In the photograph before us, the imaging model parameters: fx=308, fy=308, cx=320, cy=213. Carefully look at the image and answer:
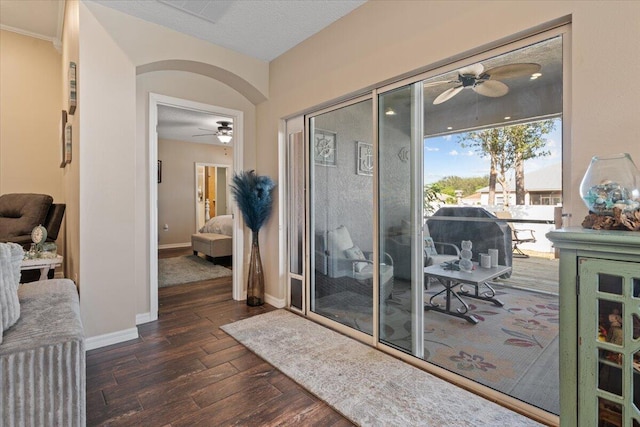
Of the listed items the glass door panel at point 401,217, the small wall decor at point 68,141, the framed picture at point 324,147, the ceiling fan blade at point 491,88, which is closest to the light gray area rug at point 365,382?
the glass door panel at point 401,217

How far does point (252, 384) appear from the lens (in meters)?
2.02

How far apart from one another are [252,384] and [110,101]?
2506 mm

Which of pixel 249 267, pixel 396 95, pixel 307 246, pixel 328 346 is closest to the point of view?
pixel 396 95

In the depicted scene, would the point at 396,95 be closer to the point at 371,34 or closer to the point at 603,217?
the point at 371,34

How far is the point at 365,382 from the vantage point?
203 cm

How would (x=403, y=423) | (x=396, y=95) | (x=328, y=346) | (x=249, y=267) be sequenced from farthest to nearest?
(x=249, y=267) → (x=328, y=346) → (x=396, y=95) → (x=403, y=423)

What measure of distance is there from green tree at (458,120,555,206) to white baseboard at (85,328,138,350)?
3.01 m

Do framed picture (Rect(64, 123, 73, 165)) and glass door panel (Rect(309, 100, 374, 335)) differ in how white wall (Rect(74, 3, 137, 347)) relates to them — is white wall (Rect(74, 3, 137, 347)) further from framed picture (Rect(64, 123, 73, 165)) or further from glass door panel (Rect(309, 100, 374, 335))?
glass door panel (Rect(309, 100, 374, 335))

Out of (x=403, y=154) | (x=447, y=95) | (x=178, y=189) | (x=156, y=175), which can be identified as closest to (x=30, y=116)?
(x=156, y=175)

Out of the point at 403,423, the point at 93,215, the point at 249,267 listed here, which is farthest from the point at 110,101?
the point at 403,423

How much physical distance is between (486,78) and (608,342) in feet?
4.95

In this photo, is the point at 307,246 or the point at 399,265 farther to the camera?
the point at 307,246

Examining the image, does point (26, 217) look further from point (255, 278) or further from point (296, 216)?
point (296, 216)

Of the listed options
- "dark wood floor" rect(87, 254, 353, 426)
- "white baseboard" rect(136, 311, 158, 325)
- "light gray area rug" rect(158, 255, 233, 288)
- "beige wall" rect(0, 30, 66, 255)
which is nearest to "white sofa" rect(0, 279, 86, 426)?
"dark wood floor" rect(87, 254, 353, 426)
